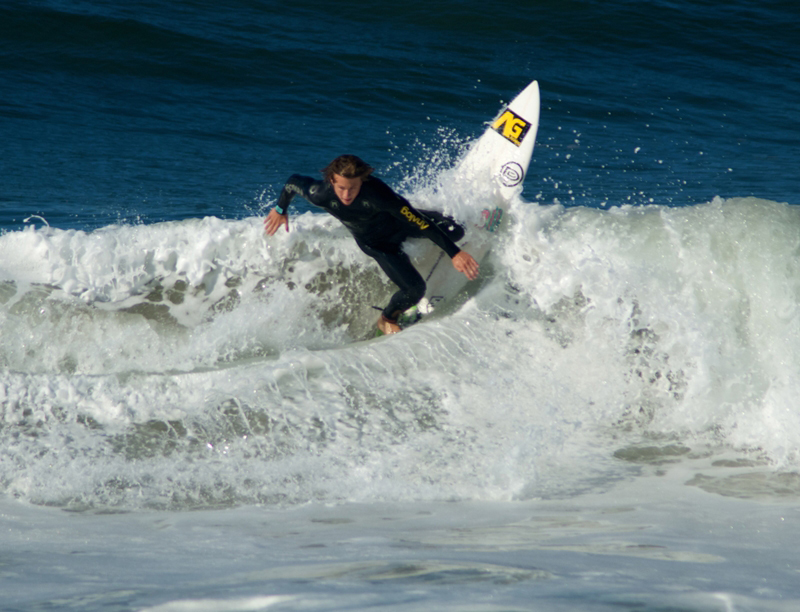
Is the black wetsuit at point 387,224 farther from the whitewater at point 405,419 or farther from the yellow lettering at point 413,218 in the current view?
the whitewater at point 405,419

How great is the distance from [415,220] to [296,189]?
2.80 feet

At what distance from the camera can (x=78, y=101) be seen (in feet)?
34.4

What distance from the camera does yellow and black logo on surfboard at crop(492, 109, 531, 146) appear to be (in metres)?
5.72

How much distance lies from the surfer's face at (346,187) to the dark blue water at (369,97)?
3.11m

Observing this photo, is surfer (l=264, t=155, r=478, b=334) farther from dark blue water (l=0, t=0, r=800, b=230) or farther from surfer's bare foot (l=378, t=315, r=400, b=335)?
dark blue water (l=0, t=0, r=800, b=230)

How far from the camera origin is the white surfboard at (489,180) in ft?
17.0

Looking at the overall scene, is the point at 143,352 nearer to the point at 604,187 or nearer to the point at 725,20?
the point at 604,187

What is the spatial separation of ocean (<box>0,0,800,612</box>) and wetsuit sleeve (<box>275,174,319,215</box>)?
62 centimetres

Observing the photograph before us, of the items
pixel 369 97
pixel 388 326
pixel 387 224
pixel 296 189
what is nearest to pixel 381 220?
pixel 387 224

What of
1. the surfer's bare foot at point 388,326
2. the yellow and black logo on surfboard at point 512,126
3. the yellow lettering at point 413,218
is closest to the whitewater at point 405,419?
the surfer's bare foot at point 388,326

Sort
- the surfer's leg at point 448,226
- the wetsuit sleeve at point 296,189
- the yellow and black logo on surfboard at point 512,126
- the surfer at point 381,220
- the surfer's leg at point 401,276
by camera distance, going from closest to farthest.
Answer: the surfer at point 381,220 < the wetsuit sleeve at point 296,189 < the surfer's leg at point 401,276 < the surfer's leg at point 448,226 < the yellow and black logo on surfboard at point 512,126

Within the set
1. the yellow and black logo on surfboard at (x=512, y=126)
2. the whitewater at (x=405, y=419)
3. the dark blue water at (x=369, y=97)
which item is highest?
the dark blue water at (x=369, y=97)

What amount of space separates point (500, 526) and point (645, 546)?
56 centimetres

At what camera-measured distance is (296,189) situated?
4613mm
